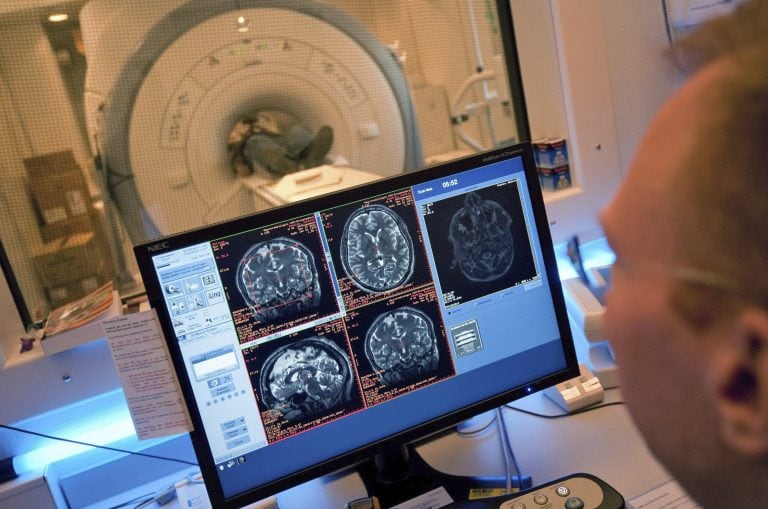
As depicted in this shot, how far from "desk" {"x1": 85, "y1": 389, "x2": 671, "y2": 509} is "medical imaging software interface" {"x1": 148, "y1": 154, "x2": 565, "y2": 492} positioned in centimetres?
16

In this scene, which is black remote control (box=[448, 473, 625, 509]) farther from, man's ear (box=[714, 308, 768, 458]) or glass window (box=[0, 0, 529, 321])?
glass window (box=[0, 0, 529, 321])

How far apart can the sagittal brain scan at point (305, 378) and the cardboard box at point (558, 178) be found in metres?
0.89

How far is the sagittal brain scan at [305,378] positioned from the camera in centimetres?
101

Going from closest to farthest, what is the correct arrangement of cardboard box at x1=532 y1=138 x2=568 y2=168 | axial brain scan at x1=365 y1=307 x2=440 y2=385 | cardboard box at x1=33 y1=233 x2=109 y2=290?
1. axial brain scan at x1=365 y1=307 x2=440 y2=385
2. cardboard box at x1=33 y1=233 x2=109 y2=290
3. cardboard box at x1=532 y1=138 x2=568 y2=168

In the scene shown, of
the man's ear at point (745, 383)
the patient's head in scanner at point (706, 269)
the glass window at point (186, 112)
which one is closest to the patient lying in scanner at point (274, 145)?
the glass window at point (186, 112)

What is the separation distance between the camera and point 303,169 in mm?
1756

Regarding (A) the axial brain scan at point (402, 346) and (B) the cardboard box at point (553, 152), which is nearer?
(A) the axial brain scan at point (402, 346)

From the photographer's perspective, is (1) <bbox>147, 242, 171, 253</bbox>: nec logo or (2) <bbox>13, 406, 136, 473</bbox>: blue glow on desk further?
(2) <bbox>13, 406, 136, 473</bbox>: blue glow on desk

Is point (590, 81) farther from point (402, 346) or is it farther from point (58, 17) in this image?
A: point (58, 17)

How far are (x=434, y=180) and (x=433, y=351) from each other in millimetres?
289

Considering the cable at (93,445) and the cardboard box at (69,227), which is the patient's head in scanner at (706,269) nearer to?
the cable at (93,445)

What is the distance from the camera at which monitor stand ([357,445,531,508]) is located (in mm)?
1113

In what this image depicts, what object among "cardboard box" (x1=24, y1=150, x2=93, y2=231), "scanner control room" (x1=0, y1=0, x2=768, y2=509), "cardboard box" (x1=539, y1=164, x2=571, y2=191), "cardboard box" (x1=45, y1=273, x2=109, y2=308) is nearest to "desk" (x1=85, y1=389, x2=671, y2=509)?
"scanner control room" (x1=0, y1=0, x2=768, y2=509)

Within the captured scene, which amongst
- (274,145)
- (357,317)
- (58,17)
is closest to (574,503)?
(357,317)
